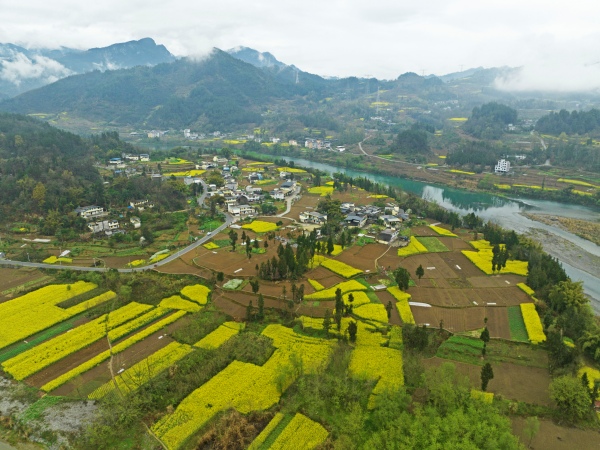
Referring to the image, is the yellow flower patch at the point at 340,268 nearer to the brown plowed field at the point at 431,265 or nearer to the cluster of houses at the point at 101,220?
the brown plowed field at the point at 431,265

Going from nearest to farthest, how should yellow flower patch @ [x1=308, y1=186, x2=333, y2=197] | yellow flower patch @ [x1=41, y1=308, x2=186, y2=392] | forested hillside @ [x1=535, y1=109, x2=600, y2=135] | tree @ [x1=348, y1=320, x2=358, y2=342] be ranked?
yellow flower patch @ [x1=41, y1=308, x2=186, y2=392], tree @ [x1=348, y1=320, x2=358, y2=342], yellow flower patch @ [x1=308, y1=186, x2=333, y2=197], forested hillside @ [x1=535, y1=109, x2=600, y2=135]

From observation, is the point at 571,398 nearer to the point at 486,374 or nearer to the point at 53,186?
the point at 486,374

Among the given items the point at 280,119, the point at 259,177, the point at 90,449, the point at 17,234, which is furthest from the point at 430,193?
the point at 280,119

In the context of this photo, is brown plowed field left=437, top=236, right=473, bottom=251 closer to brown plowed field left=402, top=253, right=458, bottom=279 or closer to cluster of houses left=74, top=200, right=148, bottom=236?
brown plowed field left=402, top=253, right=458, bottom=279

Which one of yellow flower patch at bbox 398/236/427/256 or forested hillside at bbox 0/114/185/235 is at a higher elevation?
forested hillside at bbox 0/114/185/235

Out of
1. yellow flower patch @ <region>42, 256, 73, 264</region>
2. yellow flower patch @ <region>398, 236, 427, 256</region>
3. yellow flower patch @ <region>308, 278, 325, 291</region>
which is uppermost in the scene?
yellow flower patch @ <region>398, 236, 427, 256</region>

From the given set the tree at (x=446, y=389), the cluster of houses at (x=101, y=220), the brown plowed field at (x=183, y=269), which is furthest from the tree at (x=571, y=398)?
the cluster of houses at (x=101, y=220)

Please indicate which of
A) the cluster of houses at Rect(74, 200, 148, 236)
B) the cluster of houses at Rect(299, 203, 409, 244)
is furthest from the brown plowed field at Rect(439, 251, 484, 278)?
the cluster of houses at Rect(74, 200, 148, 236)
